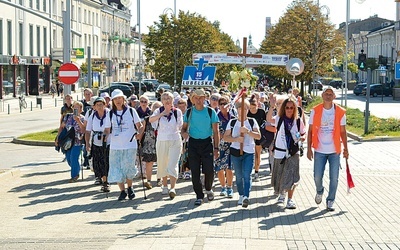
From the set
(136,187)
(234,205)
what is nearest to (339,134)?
(234,205)

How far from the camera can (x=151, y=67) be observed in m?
49.8

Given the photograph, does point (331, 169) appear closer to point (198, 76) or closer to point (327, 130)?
point (327, 130)

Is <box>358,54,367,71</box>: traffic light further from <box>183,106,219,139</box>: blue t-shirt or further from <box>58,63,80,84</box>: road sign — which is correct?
<box>183,106,219,139</box>: blue t-shirt

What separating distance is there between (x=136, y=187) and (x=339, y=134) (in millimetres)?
4299

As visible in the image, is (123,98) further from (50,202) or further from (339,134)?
(339,134)

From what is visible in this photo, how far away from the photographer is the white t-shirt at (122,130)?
38.8ft

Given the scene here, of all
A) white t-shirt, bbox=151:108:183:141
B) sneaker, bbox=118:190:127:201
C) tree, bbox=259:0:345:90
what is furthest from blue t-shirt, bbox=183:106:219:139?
tree, bbox=259:0:345:90

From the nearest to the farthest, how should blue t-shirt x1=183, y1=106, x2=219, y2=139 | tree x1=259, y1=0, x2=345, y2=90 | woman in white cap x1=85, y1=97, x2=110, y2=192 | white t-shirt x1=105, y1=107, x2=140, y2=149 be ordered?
blue t-shirt x1=183, y1=106, x2=219, y2=139
white t-shirt x1=105, y1=107, x2=140, y2=149
woman in white cap x1=85, y1=97, x2=110, y2=192
tree x1=259, y1=0, x2=345, y2=90

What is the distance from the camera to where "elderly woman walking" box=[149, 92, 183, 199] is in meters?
12.1

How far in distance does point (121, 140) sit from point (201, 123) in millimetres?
1318

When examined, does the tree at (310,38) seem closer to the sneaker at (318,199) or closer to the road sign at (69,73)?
the road sign at (69,73)

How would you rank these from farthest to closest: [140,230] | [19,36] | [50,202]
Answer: [19,36]
[50,202]
[140,230]

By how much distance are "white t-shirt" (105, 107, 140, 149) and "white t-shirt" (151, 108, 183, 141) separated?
1.70ft

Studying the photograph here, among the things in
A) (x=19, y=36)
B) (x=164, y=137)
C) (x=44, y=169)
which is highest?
(x=19, y=36)
